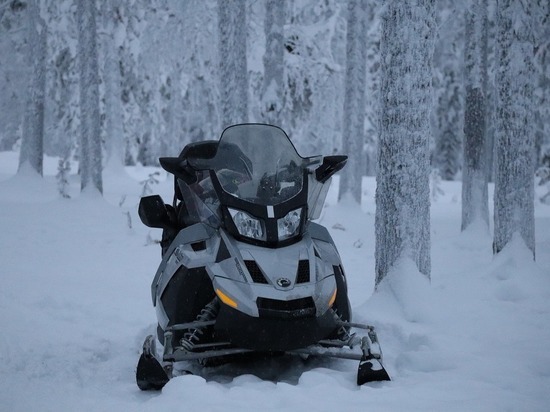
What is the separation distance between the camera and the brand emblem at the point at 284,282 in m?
3.82

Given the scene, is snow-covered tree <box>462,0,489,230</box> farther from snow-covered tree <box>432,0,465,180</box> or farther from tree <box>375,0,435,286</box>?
snow-covered tree <box>432,0,465,180</box>

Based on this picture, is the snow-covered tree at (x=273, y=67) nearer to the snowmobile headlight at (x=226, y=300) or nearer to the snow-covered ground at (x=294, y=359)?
the snow-covered ground at (x=294, y=359)

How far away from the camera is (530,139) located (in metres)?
8.11

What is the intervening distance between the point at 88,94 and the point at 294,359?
14.1m

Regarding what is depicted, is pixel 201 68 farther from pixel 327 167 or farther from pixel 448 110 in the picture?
pixel 327 167

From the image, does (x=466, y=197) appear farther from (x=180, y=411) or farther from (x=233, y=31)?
(x=180, y=411)

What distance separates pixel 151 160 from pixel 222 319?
47.5 m

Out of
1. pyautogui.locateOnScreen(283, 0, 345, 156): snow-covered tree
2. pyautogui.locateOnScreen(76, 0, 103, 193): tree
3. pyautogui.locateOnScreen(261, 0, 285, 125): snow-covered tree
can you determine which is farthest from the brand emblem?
pyautogui.locateOnScreen(283, 0, 345, 156): snow-covered tree

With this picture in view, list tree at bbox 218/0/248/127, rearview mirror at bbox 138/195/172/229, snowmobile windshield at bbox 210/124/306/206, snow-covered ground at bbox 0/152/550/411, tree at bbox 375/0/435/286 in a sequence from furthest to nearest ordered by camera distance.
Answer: tree at bbox 218/0/248/127, tree at bbox 375/0/435/286, rearview mirror at bbox 138/195/172/229, snowmobile windshield at bbox 210/124/306/206, snow-covered ground at bbox 0/152/550/411

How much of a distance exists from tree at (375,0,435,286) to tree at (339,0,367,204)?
11940 mm

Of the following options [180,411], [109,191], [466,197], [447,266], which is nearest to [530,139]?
[447,266]

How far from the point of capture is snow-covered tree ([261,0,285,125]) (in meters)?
13.6

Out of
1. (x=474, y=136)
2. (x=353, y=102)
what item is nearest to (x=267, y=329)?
(x=474, y=136)

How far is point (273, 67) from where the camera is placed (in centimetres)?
1391
